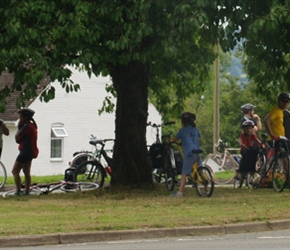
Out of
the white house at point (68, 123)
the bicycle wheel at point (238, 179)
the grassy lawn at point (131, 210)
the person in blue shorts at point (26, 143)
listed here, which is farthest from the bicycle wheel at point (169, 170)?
the white house at point (68, 123)

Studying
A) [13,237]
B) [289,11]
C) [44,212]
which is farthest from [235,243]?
[289,11]

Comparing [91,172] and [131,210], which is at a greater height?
[91,172]

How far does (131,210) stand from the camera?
57.1 ft

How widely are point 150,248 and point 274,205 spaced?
5392 millimetres

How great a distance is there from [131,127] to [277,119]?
109 inches

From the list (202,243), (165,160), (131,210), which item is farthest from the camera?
(165,160)

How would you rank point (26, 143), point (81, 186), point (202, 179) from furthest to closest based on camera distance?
point (81, 186) < point (26, 143) < point (202, 179)

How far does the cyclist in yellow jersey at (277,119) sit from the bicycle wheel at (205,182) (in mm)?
2280

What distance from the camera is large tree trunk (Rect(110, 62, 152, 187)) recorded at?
73.7 ft

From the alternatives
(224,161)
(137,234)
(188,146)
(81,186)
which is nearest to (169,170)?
(81,186)

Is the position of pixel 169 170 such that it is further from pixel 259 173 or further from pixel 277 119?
pixel 277 119

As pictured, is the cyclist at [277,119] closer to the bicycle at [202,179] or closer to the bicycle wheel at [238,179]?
the bicycle wheel at [238,179]

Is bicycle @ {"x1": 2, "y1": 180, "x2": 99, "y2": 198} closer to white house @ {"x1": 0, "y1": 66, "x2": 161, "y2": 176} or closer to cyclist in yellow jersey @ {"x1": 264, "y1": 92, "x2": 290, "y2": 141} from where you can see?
cyclist in yellow jersey @ {"x1": 264, "y1": 92, "x2": 290, "y2": 141}

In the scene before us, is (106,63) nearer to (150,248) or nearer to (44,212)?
(44,212)
